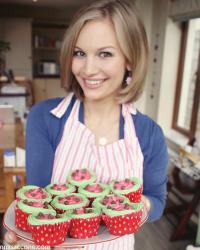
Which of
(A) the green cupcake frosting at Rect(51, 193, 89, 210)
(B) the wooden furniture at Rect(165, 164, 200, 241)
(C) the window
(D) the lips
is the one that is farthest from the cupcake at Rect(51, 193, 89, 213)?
(C) the window

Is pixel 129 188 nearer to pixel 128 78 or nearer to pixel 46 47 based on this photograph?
pixel 128 78

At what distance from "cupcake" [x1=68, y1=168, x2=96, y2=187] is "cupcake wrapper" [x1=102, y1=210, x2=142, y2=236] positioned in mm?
135

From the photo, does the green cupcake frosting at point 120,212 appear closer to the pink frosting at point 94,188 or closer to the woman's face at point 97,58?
the pink frosting at point 94,188

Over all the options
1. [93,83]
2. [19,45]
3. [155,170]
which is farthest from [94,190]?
[19,45]

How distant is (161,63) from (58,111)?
2.94 meters

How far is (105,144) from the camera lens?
1031 mm

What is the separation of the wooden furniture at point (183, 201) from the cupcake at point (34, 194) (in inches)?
85.6

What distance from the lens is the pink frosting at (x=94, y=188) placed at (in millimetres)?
957

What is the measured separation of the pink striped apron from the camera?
3.25 ft

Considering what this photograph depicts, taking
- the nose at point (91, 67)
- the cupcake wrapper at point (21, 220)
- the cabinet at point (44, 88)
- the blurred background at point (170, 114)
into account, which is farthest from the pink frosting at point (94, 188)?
the cabinet at point (44, 88)

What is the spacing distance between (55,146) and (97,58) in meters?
0.31

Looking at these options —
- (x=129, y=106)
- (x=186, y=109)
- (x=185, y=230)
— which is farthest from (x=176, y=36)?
(x=129, y=106)

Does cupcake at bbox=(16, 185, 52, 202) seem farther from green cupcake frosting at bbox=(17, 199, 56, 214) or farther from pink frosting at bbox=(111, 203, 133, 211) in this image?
pink frosting at bbox=(111, 203, 133, 211)

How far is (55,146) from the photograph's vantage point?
979mm
